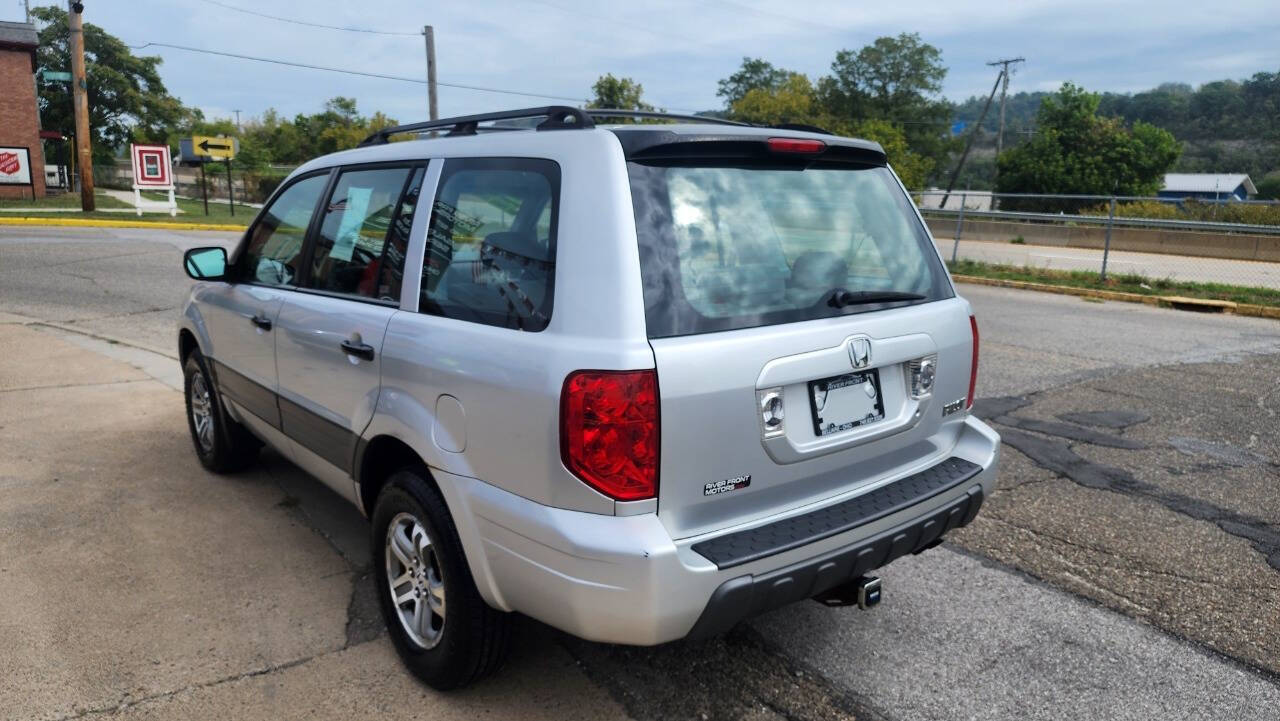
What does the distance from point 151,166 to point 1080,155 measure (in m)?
51.1

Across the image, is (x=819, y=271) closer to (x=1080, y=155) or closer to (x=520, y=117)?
(x=520, y=117)

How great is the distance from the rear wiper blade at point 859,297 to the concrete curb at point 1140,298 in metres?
12.1

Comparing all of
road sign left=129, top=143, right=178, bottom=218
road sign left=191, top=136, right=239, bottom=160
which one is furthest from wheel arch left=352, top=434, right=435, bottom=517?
road sign left=191, top=136, right=239, bottom=160

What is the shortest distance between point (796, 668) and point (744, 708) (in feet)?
1.09

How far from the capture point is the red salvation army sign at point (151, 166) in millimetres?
26969

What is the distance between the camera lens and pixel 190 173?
6059 cm

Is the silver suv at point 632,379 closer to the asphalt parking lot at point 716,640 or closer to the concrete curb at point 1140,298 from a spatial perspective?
the asphalt parking lot at point 716,640

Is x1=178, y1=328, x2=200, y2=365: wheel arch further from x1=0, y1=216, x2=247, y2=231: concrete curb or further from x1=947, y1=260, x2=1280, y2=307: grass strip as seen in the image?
x1=0, y1=216, x2=247, y2=231: concrete curb

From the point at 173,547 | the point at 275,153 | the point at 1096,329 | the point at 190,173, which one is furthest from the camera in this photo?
the point at 275,153

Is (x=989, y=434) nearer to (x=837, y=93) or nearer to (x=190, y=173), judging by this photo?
(x=190, y=173)

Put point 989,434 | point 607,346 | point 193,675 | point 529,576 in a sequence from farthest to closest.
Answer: point 989,434 < point 193,675 < point 529,576 < point 607,346

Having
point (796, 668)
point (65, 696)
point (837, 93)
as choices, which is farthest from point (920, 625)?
point (837, 93)

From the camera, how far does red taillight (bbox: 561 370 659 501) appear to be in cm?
225

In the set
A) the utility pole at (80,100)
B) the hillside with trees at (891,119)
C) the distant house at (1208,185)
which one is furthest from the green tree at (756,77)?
the utility pole at (80,100)
